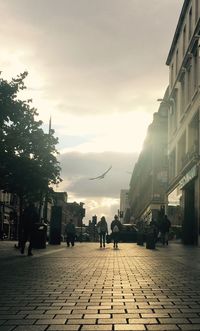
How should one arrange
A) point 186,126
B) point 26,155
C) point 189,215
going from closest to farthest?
1. point 26,155
2. point 189,215
3. point 186,126

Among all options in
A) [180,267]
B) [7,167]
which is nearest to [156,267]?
[180,267]

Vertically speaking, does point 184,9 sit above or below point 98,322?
above

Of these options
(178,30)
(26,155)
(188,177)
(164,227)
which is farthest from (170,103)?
(26,155)

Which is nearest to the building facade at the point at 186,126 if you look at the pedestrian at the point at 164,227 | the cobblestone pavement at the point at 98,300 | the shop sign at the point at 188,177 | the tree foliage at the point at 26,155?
the shop sign at the point at 188,177

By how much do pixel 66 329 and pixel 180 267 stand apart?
7.50 meters

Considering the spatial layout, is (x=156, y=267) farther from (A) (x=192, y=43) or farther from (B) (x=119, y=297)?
(A) (x=192, y=43)

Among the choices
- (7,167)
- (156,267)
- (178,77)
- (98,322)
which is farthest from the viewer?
(178,77)

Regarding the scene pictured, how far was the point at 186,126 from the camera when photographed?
3170 centimetres

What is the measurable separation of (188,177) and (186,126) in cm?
368

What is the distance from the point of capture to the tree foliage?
17.9 m

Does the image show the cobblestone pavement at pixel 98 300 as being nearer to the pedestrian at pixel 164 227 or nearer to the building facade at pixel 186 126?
the pedestrian at pixel 164 227

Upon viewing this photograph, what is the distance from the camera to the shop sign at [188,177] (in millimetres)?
27703

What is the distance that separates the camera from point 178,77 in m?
35.8

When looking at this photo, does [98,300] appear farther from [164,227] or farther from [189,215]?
[189,215]
